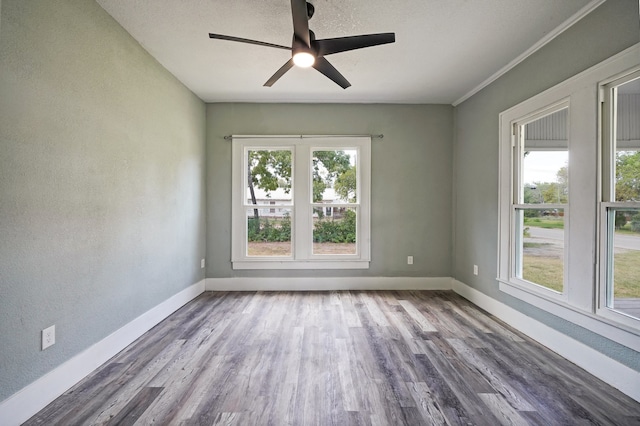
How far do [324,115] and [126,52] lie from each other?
2.39 meters

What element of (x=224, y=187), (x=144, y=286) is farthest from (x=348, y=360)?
(x=224, y=187)

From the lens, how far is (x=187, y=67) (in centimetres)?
303

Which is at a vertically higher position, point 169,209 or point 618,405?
point 169,209

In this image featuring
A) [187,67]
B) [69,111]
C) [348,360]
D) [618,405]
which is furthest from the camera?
[187,67]

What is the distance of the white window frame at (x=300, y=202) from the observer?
13.3 feet

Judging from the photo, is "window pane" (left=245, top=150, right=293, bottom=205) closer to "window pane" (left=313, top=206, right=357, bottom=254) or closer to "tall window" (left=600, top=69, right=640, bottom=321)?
"window pane" (left=313, top=206, right=357, bottom=254)

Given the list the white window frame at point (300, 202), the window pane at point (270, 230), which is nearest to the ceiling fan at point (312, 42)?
the white window frame at point (300, 202)

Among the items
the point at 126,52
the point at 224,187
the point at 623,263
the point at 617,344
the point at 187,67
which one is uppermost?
the point at 187,67

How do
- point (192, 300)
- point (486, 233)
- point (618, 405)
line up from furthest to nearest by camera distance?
point (192, 300), point (486, 233), point (618, 405)

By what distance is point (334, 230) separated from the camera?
414 centimetres

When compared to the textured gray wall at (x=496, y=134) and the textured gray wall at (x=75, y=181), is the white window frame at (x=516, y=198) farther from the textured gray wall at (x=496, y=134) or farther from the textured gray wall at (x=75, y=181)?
the textured gray wall at (x=75, y=181)

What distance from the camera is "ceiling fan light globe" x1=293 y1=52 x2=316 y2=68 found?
6.39 ft

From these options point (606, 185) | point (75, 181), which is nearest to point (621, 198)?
point (606, 185)

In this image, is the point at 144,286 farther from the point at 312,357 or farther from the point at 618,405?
the point at 618,405
